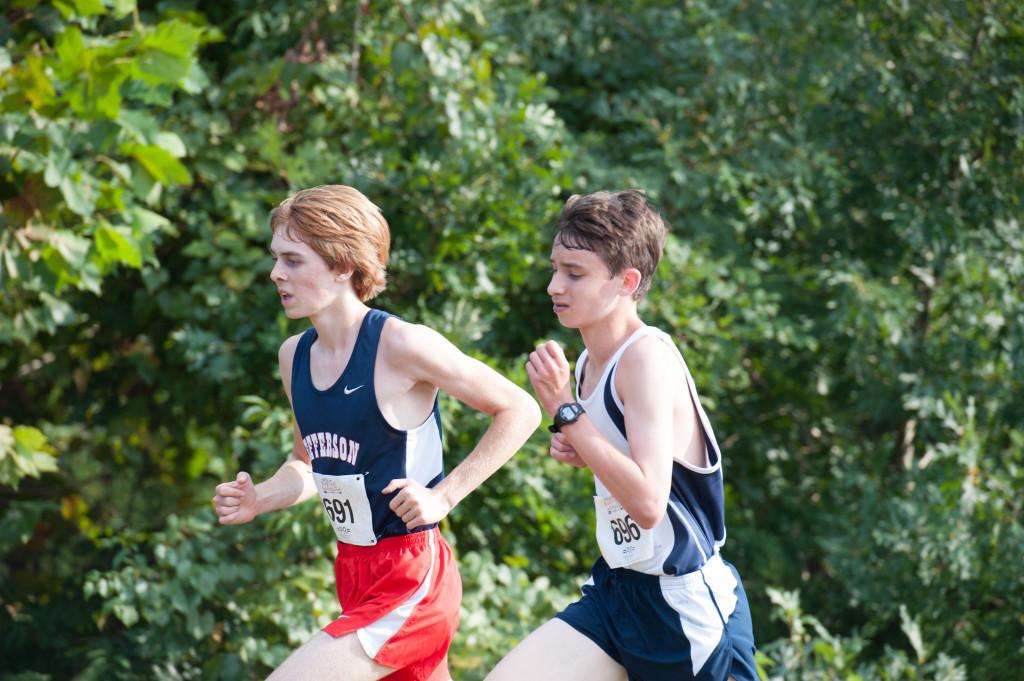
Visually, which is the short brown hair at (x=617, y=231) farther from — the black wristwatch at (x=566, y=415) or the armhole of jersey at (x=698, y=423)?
the black wristwatch at (x=566, y=415)

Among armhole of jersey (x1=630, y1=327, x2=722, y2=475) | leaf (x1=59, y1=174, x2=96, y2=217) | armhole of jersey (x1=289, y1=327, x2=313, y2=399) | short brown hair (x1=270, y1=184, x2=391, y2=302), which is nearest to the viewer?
armhole of jersey (x1=630, y1=327, x2=722, y2=475)

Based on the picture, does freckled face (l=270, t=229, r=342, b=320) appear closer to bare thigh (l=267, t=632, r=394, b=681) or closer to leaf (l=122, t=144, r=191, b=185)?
bare thigh (l=267, t=632, r=394, b=681)

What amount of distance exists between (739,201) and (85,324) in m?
3.25

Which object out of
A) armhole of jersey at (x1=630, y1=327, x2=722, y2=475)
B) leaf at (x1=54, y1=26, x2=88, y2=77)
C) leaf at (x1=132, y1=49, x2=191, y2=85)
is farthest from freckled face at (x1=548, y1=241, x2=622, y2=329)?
leaf at (x1=54, y1=26, x2=88, y2=77)

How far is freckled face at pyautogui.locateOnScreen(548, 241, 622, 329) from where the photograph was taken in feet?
8.40

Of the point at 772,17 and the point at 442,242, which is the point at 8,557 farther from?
the point at 772,17

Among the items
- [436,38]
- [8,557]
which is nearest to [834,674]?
[436,38]

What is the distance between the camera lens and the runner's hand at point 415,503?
8.40 ft

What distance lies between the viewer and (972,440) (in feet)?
15.8

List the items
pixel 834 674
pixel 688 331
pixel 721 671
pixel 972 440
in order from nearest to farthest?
1. pixel 721 671
2. pixel 834 674
3. pixel 972 440
4. pixel 688 331

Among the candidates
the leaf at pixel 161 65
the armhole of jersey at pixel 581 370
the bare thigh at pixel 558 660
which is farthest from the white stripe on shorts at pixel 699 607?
the leaf at pixel 161 65

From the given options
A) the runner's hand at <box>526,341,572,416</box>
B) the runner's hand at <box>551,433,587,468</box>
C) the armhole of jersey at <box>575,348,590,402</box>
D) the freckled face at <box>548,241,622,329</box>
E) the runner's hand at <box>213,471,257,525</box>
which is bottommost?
the runner's hand at <box>213,471,257,525</box>

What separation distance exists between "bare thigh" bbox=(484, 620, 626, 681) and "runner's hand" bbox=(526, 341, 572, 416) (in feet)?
1.99

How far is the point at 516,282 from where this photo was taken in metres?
5.11
